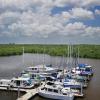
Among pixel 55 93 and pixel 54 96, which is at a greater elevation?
pixel 55 93

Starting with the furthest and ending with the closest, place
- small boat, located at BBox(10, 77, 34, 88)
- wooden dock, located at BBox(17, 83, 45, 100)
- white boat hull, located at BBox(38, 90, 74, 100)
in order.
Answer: small boat, located at BBox(10, 77, 34, 88) < wooden dock, located at BBox(17, 83, 45, 100) < white boat hull, located at BBox(38, 90, 74, 100)

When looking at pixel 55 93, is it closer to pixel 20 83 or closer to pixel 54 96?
pixel 54 96

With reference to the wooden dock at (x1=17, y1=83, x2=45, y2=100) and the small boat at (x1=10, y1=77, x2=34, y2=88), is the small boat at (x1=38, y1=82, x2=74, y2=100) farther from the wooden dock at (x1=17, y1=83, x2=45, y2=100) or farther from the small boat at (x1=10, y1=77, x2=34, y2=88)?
the small boat at (x1=10, y1=77, x2=34, y2=88)

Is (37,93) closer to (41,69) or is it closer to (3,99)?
(3,99)

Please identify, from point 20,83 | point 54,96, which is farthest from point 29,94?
point 20,83

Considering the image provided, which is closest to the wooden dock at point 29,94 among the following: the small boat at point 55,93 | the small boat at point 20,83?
the small boat at point 55,93

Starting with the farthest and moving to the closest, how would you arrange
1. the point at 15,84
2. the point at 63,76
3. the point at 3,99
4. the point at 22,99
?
the point at 63,76 < the point at 15,84 < the point at 3,99 < the point at 22,99

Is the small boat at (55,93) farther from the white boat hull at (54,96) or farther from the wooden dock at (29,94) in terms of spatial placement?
the wooden dock at (29,94)

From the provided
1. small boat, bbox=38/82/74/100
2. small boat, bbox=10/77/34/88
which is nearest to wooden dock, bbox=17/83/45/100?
small boat, bbox=38/82/74/100

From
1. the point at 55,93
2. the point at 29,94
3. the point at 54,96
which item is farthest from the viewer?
the point at 29,94

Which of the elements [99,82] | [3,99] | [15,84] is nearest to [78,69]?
[99,82]

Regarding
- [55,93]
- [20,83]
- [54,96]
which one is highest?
[20,83]
